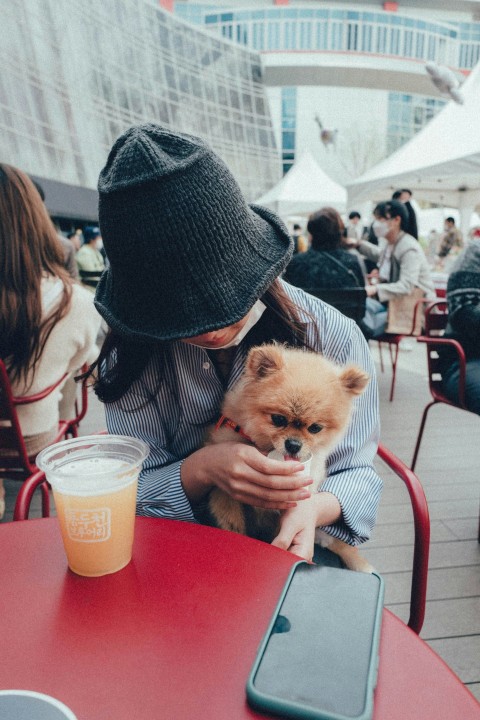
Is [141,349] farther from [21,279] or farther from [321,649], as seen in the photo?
[21,279]

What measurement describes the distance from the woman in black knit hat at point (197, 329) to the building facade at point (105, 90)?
15.8 meters

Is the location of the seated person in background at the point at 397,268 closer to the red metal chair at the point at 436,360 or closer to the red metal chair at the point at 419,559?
the red metal chair at the point at 436,360

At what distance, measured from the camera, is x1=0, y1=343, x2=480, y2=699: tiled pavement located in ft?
6.81

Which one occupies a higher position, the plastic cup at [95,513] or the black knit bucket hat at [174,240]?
the black knit bucket hat at [174,240]

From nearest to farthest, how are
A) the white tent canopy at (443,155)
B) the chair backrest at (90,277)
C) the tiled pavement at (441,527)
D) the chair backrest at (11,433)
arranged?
1. the chair backrest at (11,433)
2. the tiled pavement at (441,527)
3. the white tent canopy at (443,155)
4. the chair backrest at (90,277)

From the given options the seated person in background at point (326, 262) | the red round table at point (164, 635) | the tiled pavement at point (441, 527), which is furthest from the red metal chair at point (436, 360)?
the red round table at point (164, 635)

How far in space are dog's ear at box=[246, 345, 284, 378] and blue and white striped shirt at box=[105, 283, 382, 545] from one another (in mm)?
100

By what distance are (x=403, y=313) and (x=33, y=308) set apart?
4084 millimetres

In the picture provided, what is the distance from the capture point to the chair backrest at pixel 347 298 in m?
4.04

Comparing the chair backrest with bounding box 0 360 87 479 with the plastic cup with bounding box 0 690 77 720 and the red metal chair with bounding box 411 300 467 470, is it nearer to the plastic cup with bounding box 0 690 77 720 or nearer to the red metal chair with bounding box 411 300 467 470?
the plastic cup with bounding box 0 690 77 720

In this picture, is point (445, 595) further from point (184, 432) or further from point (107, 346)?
point (107, 346)

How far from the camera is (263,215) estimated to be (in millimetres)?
1242

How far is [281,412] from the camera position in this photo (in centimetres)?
132

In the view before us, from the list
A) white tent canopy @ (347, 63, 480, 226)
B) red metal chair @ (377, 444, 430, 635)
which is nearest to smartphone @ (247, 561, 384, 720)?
red metal chair @ (377, 444, 430, 635)
